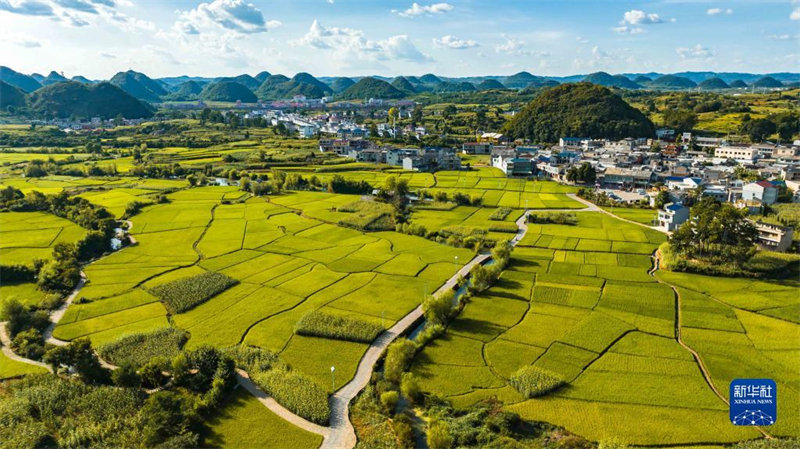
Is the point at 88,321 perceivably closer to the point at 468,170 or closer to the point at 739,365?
the point at 739,365

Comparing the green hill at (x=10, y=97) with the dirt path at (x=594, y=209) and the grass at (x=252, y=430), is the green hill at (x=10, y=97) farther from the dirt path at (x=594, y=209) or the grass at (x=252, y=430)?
the grass at (x=252, y=430)

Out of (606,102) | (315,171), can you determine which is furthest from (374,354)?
(606,102)

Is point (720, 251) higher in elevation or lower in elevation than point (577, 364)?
higher

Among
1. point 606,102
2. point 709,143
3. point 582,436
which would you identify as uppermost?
point 606,102

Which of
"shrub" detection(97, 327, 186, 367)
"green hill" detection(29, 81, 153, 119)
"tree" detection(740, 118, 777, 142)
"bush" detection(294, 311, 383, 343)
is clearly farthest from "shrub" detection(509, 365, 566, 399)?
"green hill" detection(29, 81, 153, 119)

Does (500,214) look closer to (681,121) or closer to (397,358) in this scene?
(397,358)

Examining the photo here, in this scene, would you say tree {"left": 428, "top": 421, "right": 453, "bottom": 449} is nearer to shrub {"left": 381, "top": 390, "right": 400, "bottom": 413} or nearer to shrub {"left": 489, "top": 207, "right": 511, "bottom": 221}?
shrub {"left": 381, "top": 390, "right": 400, "bottom": 413}

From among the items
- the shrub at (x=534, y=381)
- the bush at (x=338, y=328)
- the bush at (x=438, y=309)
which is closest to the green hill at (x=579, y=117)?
the bush at (x=438, y=309)

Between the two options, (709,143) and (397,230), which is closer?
(397,230)
